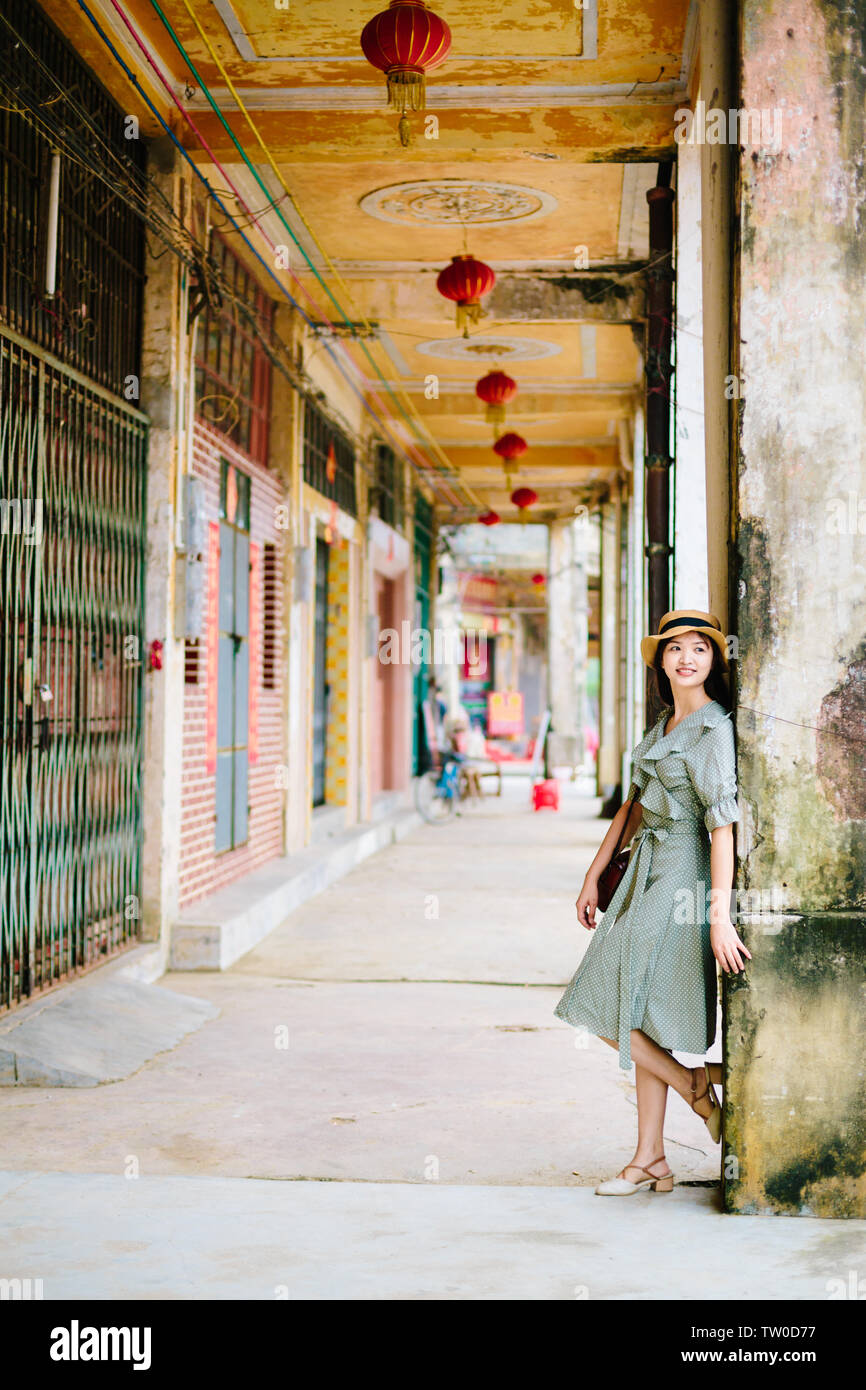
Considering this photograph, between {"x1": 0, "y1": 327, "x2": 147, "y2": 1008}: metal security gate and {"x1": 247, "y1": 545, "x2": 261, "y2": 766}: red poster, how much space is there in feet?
7.66

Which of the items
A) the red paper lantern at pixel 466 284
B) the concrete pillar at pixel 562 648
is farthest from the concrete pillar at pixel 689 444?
the concrete pillar at pixel 562 648

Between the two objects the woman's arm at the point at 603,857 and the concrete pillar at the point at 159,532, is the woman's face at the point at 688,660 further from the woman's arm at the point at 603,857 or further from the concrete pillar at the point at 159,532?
the concrete pillar at the point at 159,532

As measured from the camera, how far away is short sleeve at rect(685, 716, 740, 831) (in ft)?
10.8

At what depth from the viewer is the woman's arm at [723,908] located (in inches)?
128

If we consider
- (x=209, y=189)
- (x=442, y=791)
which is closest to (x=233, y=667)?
(x=209, y=189)

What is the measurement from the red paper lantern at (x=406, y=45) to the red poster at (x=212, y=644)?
3.26 meters

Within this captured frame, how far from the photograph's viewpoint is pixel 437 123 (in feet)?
20.0

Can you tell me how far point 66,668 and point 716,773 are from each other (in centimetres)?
294

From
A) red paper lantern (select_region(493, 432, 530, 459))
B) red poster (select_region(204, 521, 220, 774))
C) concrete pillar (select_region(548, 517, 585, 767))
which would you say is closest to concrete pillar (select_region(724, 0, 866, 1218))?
red poster (select_region(204, 521, 220, 774))

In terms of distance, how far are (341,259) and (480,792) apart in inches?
366

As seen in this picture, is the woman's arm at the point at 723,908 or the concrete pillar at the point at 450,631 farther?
the concrete pillar at the point at 450,631

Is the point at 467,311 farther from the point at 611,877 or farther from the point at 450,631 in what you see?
the point at 450,631

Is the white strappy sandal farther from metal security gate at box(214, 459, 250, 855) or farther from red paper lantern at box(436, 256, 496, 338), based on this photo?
red paper lantern at box(436, 256, 496, 338)

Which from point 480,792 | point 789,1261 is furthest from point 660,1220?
point 480,792
